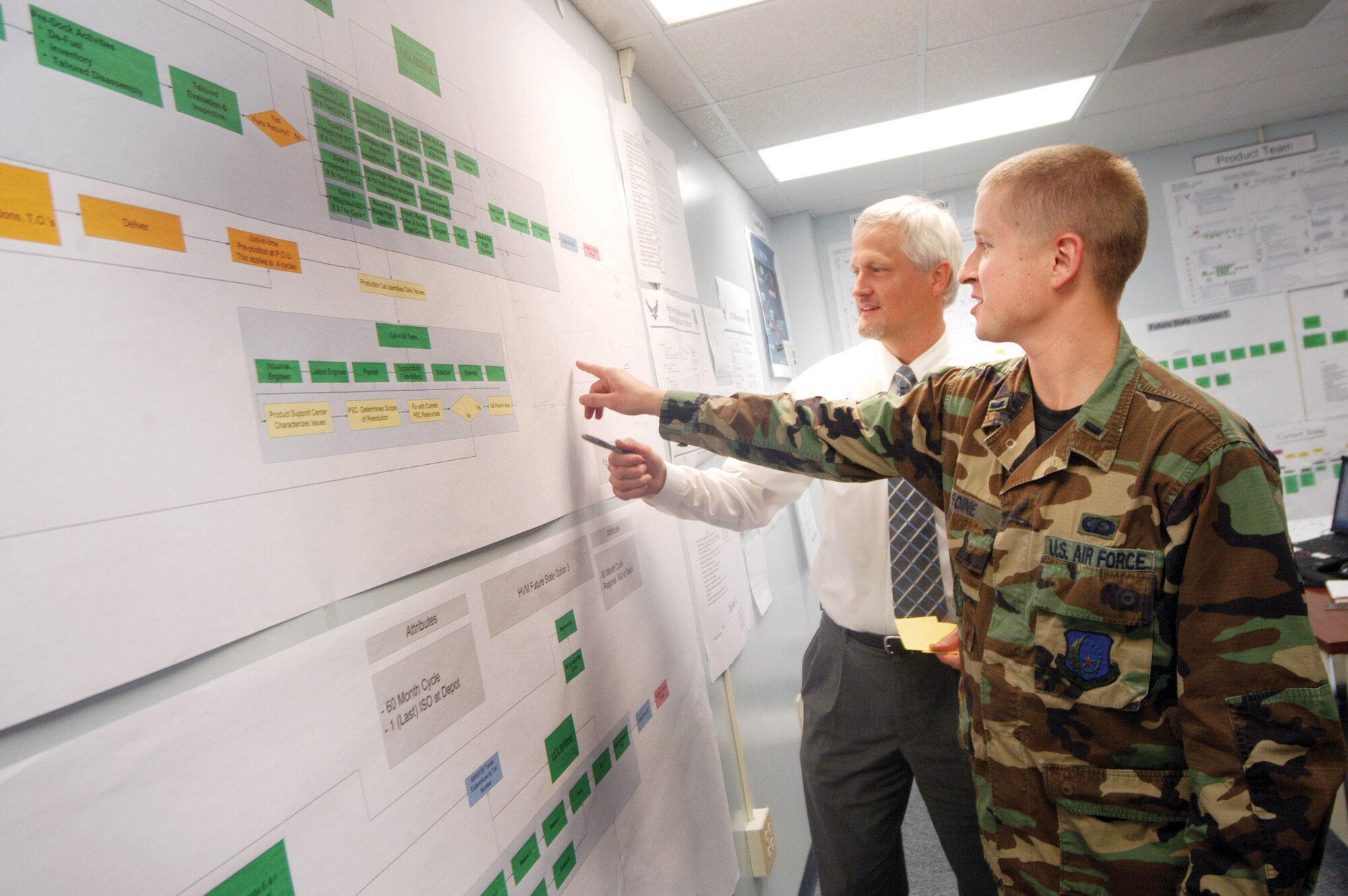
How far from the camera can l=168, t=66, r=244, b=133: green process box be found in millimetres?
556

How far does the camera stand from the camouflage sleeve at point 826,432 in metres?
1.08

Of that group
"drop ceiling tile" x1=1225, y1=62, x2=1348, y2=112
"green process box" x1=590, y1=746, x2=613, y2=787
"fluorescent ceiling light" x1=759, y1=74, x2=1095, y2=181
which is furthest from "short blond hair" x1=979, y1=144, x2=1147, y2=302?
"drop ceiling tile" x1=1225, y1=62, x2=1348, y2=112

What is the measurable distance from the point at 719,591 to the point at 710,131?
4.81ft

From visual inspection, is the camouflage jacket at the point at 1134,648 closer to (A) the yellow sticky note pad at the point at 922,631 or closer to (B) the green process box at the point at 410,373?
(A) the yellow sticky note pad at the point at 922,631

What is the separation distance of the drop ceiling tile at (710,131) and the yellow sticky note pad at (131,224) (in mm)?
1798

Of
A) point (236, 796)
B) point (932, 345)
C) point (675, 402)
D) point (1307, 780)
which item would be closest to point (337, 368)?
point (236, 796)

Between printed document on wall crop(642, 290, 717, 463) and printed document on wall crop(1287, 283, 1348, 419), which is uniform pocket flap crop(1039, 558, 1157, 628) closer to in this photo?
printed document on wall crop(642, 290, 717, 463)

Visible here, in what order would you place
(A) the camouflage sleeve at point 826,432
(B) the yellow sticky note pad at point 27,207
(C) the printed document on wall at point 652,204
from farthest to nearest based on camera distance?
1. (C) the printed document on wall at point 652,204
2. (A) the camouflage sleeve at point 826,432
3. (B) the yellow sticky note pad at point 27,207

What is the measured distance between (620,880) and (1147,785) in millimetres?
689

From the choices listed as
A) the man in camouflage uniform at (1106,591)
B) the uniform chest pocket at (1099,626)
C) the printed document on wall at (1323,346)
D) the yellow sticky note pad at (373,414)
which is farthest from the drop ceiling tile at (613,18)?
the printed document on wall at (1323,346)

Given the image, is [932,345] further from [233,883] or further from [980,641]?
[233,883]

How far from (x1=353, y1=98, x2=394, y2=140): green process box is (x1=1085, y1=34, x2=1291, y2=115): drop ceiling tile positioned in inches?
97.8

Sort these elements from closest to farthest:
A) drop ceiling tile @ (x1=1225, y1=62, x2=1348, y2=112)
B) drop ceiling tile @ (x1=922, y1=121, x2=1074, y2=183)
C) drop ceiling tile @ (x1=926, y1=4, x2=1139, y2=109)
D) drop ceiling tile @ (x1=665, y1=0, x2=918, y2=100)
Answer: drop ceiling tile @ (x1=665, y1=0, x2=918, y2=100) → drop ceiling tile @ (x1=926, y1=4, x2=1139, y2=109) → drop ceiling tile @ (x1=1225, y1=62, x2=1348, y2=112) → drop ceiling tile @ (x1=922, y1=121, x2=1074, y2=183)

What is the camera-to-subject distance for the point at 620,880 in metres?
1.01
